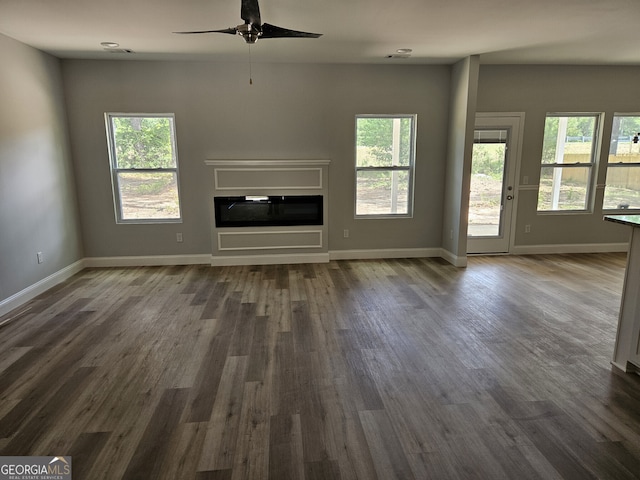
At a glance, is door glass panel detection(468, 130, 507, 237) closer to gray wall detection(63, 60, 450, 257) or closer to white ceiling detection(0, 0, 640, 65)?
gray wall detection(63, 60, 450, 257)

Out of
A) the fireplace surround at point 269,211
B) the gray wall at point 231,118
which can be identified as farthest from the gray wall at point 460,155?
the fireplace surround at point 269,211

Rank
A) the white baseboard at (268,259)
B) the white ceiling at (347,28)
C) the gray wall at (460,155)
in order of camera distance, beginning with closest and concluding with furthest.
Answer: the white ceiling at (347,28), the gray wall at (460,155), the white baseboard at (268,259)

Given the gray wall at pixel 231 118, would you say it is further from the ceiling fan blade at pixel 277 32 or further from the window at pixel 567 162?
the ceiling fan blade at pixel 277 32

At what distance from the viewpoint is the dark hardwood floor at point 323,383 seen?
1859mm

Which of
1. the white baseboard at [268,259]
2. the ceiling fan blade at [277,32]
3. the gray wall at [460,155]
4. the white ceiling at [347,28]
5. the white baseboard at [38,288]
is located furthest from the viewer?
the white baseboard at [268,259]

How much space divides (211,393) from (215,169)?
346 cm

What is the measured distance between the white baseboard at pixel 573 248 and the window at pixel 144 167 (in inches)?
210

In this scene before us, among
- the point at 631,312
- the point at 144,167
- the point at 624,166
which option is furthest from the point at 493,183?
the point at 144,167

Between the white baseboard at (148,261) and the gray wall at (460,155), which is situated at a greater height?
the gray wall at (460,155)

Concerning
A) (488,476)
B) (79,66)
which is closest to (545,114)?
(488,476)

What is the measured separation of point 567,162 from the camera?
5746 mm

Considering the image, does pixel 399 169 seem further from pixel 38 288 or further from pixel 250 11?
pixel 38 288

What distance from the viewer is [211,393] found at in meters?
2.39

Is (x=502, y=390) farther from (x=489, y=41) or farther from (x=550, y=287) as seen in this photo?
(x=489, y=41)
